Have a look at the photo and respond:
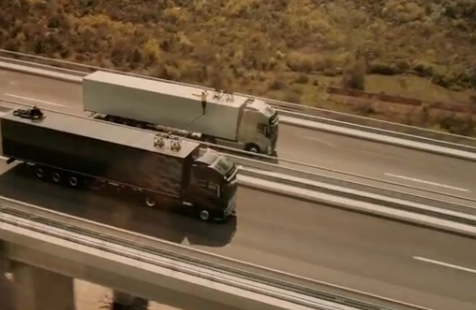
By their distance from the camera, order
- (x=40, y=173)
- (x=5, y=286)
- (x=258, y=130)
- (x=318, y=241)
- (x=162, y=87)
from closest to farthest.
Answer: (x=318, y=241)
(x=40, y=173)
(x=5, y=286)
(x=258, y=130)
(x=162, y=87)

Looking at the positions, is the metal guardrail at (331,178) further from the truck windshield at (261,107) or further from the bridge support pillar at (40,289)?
the bridge support pillar at (40,289)

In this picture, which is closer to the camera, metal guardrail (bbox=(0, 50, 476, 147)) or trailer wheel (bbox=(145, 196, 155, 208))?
trailer wheel (bbox=(145, 196, 155, 208))

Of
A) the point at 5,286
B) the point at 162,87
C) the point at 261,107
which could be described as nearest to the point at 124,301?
the point at 5,286

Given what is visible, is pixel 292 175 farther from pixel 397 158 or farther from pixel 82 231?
pixel 82 231

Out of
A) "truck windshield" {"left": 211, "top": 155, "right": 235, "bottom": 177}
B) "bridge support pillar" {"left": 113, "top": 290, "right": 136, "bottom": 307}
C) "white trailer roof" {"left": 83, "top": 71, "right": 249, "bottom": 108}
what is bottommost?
"bridge support pillar" {"left": 113, "top": 290, "right": 136, "bottom": 307}

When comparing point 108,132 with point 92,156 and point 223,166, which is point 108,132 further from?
point 223,166

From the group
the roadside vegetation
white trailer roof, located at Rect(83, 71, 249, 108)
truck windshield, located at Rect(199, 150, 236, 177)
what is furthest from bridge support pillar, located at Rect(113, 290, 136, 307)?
the roadside vegetation

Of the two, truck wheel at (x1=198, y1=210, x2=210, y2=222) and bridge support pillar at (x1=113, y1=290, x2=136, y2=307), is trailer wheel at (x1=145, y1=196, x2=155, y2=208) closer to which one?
truck wheel at (x1=198, y1=210, x2=210, y2=222)

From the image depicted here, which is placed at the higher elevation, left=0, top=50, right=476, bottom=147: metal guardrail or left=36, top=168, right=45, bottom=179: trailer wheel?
left=0, top=50, right=476, bottom=147: metal guardrail
